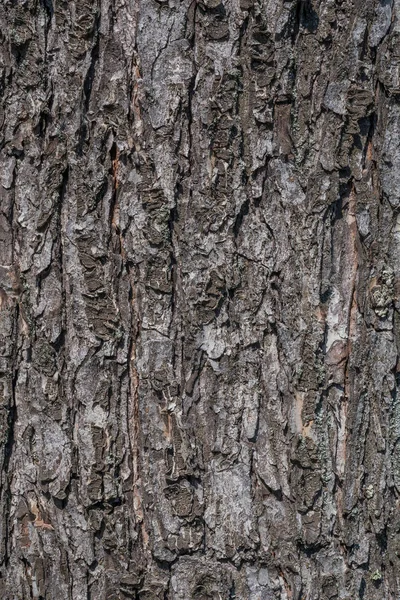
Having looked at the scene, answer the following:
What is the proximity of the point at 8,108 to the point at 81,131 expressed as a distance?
19 cm

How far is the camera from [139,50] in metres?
1.59

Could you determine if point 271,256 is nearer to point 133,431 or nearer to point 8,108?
point 133,431

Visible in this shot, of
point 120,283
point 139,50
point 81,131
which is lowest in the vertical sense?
point 120,283

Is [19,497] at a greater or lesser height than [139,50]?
lesser

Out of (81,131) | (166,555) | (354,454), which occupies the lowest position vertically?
(166,555)

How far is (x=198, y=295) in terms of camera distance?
1.65 metres

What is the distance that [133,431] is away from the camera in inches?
66.7

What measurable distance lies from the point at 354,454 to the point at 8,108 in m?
1.15

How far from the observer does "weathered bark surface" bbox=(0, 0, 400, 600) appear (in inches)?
63.4

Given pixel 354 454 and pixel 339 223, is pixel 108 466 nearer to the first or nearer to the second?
pixel 354 454

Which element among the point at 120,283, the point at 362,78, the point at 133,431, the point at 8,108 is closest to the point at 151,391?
the point at 133,431

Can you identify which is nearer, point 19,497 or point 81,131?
point 81,131

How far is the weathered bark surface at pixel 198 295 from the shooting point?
5.29 feet

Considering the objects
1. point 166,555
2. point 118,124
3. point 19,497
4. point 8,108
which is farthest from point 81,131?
point 166,555
